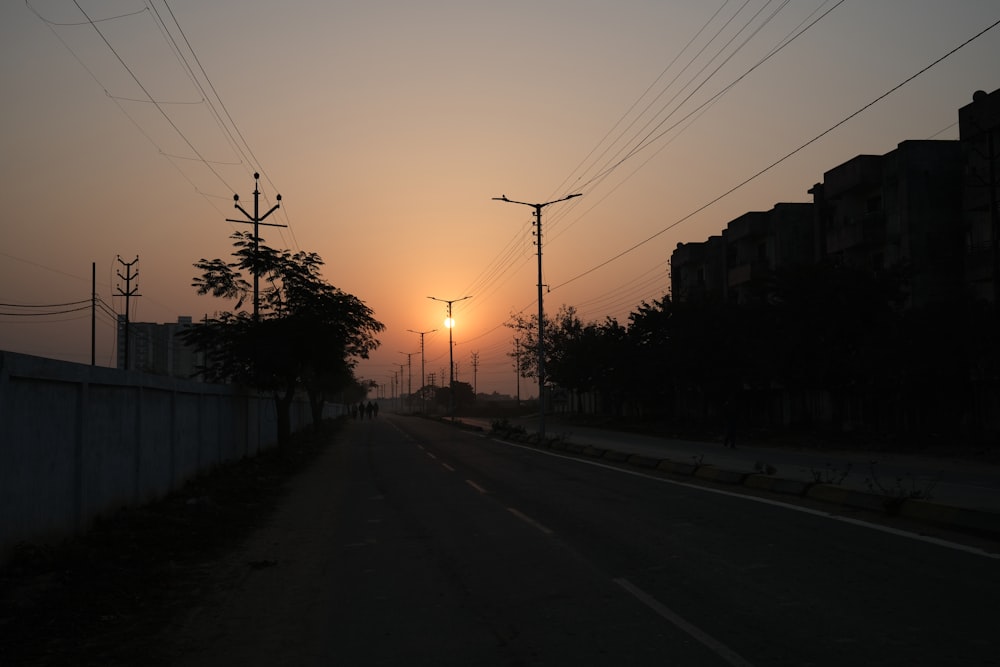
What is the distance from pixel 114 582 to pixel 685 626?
601 cm

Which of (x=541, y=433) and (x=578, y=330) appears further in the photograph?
(x=578, y=330)

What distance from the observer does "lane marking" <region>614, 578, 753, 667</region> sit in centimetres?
580

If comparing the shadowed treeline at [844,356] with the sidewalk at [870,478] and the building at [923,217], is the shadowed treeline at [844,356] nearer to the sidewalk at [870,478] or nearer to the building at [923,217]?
the building at [923,217]

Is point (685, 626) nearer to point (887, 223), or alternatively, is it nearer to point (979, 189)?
point (979, 189)

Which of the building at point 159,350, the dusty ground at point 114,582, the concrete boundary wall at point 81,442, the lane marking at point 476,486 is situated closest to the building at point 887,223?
the lane marking at point 476,486

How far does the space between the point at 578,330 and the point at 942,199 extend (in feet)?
179

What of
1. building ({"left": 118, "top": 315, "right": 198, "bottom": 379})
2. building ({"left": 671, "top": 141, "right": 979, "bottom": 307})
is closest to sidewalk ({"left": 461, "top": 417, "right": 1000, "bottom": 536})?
building ({"left": 671, "top": 141, "right": 979, "bottom": 307})

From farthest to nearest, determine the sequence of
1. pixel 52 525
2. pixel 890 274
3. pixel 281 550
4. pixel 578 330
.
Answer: pixel 578 330 < pixel 890 274 < pixel 281 550 < pixel 52 525

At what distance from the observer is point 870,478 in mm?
18969

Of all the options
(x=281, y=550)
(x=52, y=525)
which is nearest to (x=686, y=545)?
(x=281, y=550)

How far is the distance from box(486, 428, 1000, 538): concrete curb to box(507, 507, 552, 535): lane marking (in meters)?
5.08

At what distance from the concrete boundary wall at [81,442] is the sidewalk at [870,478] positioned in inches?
442

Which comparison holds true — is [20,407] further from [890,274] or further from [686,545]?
[890,274]

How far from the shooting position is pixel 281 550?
11219 millimetres
